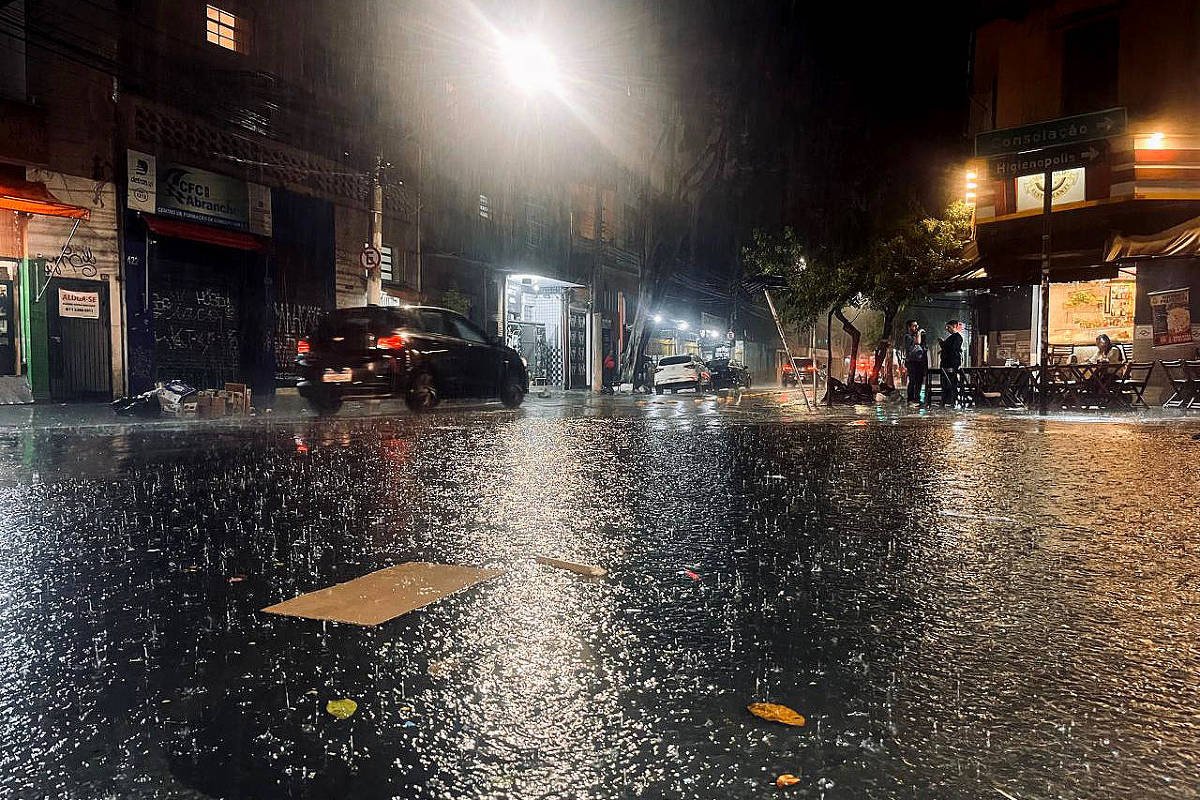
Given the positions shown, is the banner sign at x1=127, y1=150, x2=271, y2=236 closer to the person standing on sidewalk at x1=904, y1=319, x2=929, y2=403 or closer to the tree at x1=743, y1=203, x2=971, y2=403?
the tree at x1=743, y1=203, x2=971, y2=403

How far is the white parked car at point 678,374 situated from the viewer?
109ft

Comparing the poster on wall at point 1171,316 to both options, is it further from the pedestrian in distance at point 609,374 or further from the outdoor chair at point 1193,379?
the pedestrian in distance at point 609,374

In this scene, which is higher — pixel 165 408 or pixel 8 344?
pixel 8 344

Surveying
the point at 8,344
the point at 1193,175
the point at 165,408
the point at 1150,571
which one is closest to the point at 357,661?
the point at 1150,571

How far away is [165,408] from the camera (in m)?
14.6

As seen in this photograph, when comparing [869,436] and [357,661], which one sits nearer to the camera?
[357,661]

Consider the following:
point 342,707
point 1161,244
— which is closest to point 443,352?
point 342,707

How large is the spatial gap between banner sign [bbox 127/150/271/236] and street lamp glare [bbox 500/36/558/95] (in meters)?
6.78

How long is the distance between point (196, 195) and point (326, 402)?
6.75 meters

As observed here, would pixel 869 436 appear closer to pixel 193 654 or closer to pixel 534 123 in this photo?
pixel 193 654

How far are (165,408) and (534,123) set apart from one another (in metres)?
18.2

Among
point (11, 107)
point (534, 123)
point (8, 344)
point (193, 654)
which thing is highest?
point (534, 123)

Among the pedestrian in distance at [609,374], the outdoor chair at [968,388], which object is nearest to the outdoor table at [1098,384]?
the outdoor chair at [968,388]

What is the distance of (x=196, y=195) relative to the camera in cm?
1767
